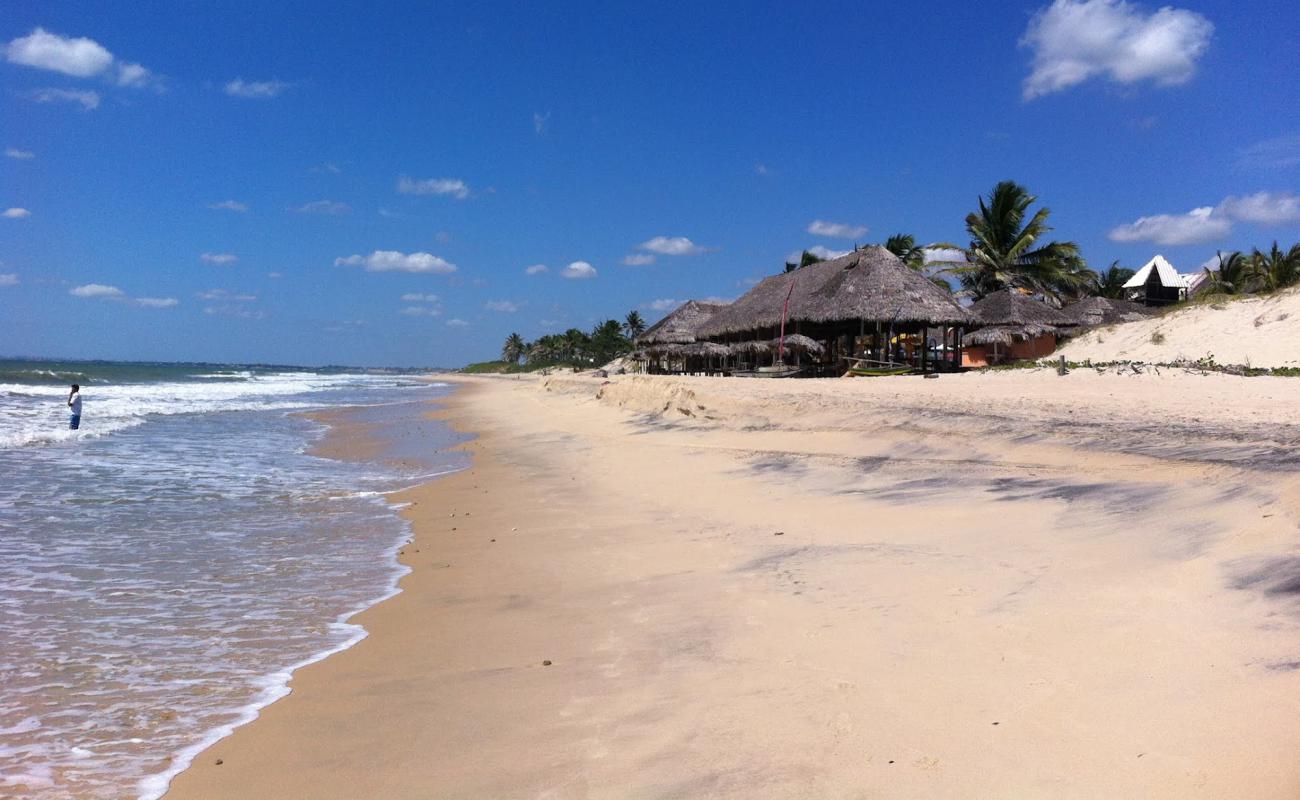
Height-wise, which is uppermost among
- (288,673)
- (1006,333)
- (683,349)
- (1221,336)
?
(1006,333)

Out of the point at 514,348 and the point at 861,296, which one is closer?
the point at 861,296

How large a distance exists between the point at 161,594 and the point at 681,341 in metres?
34.5

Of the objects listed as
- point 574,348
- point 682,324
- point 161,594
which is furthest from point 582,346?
point 161,594

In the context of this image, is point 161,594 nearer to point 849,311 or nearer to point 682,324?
point 849,311

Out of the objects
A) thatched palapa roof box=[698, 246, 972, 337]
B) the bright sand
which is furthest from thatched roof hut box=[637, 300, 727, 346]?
the bright sand

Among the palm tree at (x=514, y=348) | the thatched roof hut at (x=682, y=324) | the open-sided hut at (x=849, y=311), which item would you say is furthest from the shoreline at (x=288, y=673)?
the palm tree at (x=514, y=348)

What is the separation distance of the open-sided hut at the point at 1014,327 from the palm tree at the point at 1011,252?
12.7 ft

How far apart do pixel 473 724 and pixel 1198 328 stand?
75.3ft

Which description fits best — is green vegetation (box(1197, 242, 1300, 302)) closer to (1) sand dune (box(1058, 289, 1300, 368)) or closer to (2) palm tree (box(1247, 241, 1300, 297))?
(2) palm tree (box(1247, 241, 1300, 297))

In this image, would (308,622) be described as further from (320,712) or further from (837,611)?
(837,611)

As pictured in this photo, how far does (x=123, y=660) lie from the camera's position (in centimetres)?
394

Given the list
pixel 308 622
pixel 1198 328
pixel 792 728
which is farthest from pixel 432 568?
pixel 1198 328

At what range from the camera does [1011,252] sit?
34.9 m

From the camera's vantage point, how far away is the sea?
3.09 metres
